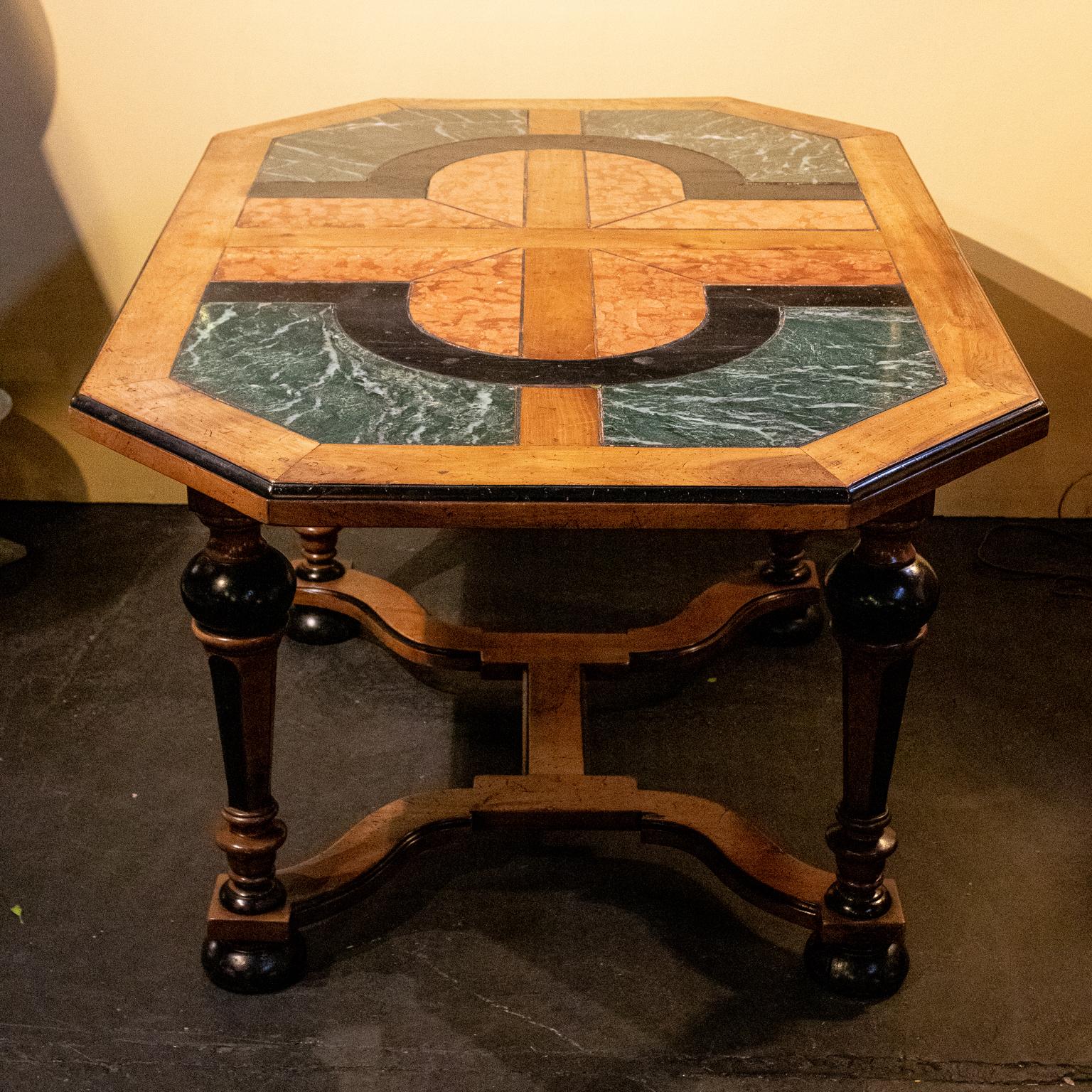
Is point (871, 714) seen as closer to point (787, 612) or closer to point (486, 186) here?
point (787, 612)

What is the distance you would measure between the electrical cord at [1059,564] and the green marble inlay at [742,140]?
103cm

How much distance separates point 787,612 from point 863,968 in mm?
867

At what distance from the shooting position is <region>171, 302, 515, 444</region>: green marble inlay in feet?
4.99

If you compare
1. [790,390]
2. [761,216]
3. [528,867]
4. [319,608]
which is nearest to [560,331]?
[790,390]

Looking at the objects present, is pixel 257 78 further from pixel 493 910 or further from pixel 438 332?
pixel 493 910

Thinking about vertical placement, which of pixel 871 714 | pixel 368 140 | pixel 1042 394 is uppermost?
pixel 368 140

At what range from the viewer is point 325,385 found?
5.28 feet

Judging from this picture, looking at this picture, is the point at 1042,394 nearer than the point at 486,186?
No

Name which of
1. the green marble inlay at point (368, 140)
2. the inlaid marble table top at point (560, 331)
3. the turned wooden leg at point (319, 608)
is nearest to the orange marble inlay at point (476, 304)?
the inlaid marble table top at point (560, 331)

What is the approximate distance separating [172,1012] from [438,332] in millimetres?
997

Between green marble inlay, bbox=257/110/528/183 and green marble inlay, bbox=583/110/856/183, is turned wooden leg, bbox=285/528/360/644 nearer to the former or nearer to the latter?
green marble inlay, bbox=257/110/528/183

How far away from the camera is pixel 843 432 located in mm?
1502

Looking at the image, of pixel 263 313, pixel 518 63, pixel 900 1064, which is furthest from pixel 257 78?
pixel 900 1064

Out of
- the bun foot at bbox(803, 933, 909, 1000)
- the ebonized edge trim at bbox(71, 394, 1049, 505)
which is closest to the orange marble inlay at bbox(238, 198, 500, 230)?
the ebonized edge trim at bbox(71, 394, 1049, 505)
